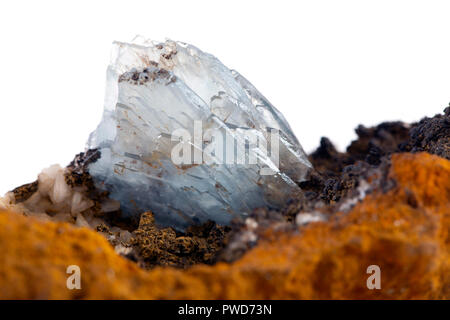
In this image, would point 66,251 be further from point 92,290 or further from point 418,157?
point 418,157

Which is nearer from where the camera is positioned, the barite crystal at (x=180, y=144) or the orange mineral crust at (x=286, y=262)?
the orange mineral crust at (x=286, y=262)

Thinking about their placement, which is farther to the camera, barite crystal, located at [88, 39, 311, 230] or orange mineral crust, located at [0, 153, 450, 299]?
barite crystal, located at [88, 39, 311, 230]

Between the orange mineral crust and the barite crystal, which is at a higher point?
the barite crystal

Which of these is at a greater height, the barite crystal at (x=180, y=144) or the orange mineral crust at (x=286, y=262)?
the barite crystal at (x=180, y=144)
